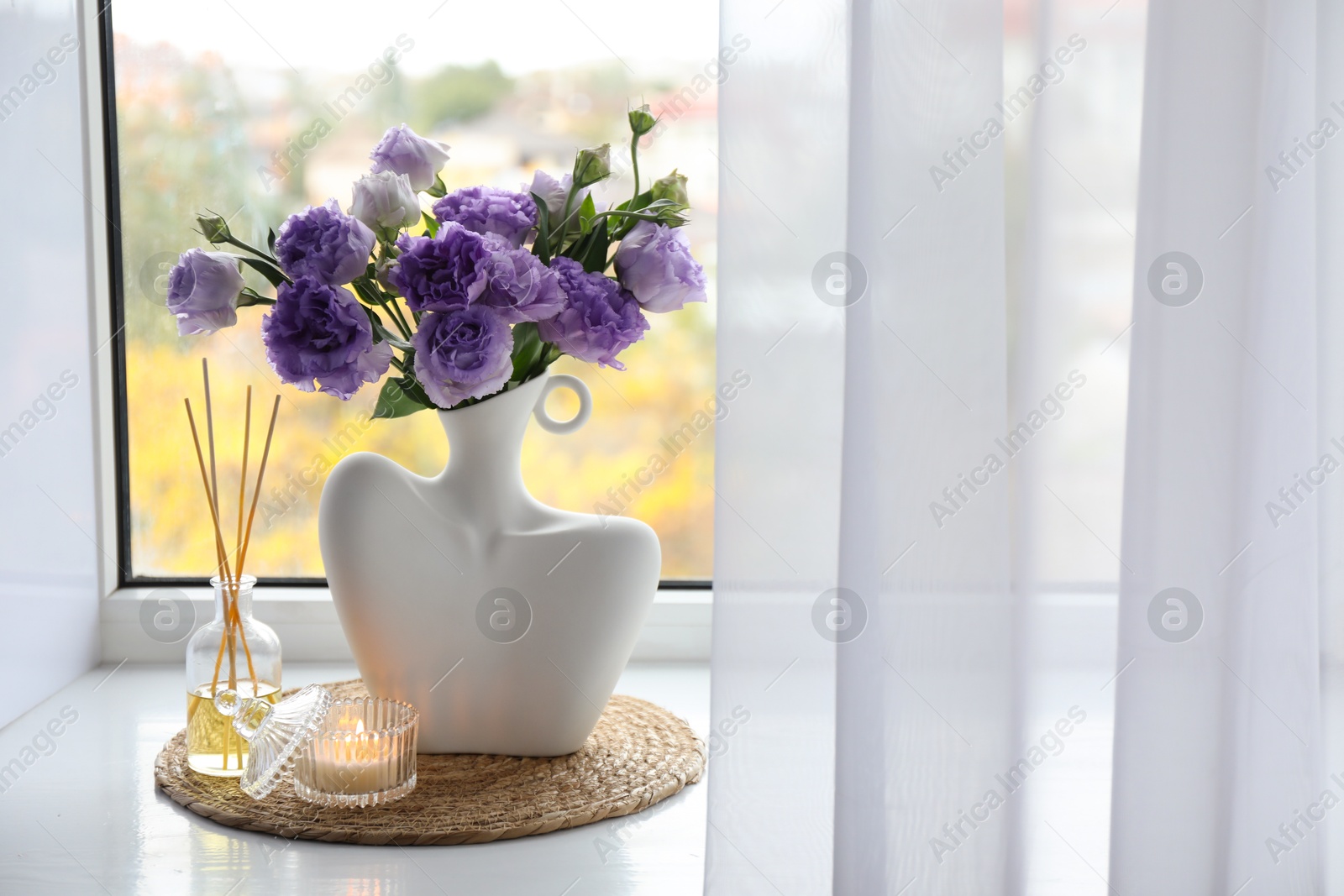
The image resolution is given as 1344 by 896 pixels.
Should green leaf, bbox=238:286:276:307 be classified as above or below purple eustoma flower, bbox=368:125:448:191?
below

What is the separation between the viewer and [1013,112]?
684 mm

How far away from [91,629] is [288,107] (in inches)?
25.8

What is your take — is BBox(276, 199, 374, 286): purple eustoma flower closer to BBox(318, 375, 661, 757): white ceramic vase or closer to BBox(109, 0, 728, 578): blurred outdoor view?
BBox(318, 375, 661, 757): white ceramic vase

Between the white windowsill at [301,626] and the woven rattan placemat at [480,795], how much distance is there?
0.96 feet

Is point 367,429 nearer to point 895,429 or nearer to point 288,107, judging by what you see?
point 288,107

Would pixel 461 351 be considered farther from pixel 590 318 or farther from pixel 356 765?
pixel 356 765

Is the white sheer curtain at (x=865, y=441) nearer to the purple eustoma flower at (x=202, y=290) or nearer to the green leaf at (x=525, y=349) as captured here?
the green leaf at (x=525, y=349)

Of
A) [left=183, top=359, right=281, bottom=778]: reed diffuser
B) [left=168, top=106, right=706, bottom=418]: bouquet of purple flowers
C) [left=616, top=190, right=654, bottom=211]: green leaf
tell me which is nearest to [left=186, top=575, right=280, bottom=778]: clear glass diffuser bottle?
[left=183, top=359, right=281, bottom=778]: reed diffuser

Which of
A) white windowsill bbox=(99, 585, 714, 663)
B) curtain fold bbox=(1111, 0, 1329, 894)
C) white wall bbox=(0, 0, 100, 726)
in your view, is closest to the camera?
curtain fold bbox=(1111, 0, 1329, 894)

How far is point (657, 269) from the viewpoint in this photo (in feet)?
2.78

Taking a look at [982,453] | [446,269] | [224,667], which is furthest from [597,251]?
[224,667]

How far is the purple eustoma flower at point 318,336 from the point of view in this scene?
798mm

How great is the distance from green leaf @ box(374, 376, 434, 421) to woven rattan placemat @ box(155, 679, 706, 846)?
300 mm

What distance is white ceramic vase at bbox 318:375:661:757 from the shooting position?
89 centimetres
